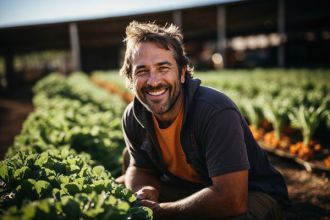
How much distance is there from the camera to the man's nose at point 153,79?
2.77 metres

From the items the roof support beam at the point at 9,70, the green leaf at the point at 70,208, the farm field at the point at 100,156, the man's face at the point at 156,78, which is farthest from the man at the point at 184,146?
the roof support beam at the point at 9,70

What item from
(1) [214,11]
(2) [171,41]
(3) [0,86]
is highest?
(1) [214,11]

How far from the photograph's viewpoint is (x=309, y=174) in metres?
4.93

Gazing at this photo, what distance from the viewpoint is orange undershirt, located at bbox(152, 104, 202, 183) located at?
9.07 feet

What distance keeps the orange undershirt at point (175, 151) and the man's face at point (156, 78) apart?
5.7 inches

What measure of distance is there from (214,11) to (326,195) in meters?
23.9

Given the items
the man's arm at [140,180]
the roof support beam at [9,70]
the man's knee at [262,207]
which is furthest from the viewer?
the roof support beam at [9,70]

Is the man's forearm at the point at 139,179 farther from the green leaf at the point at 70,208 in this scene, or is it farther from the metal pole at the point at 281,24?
the metal pole at the point at 281,24

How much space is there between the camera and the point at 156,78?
9.12 ft

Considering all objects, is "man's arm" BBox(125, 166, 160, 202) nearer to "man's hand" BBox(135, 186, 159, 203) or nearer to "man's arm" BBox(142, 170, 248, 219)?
"man's hand" BBox(135, 186, 159, 203)

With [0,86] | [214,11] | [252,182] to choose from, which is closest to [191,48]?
[214,11]

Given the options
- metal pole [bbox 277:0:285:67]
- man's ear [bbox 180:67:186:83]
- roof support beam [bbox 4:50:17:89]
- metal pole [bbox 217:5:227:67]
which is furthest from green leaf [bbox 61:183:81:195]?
roof support beam [bbox 4:50:17:89]

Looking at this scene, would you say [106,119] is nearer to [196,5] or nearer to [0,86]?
[196,5]

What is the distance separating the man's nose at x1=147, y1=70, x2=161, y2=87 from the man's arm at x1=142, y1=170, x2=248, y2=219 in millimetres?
900
